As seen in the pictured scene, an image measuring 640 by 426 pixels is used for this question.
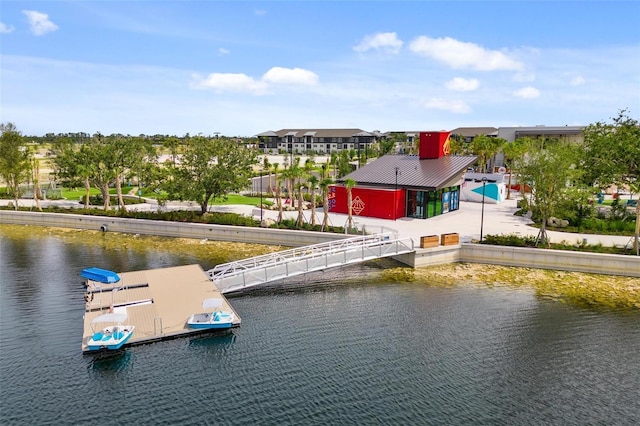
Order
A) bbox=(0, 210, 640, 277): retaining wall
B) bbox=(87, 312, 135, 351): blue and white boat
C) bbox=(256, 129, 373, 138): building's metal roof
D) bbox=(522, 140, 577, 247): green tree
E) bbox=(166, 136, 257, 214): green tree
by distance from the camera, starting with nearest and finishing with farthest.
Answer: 1. bbox=(87, 312, 135, 351): blue and white boat
2. bbox=(0, 210, 640, 277): retaining wall
3. bbox=(522, 140, 577, 247): green tree
4. bbox=(166, 136, 257, 214): green tree
5. bbox=(256, 129, 373, 138): building's metal roof

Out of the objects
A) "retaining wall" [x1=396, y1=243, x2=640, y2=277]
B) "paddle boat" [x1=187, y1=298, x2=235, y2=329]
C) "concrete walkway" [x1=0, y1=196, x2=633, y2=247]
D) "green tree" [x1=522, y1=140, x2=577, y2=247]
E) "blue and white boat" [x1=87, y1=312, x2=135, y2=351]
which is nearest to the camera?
"blue and white boat" [x1=87, y1=312, x2=135, y2=351]

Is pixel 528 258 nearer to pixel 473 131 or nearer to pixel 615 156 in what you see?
pixel 615 156

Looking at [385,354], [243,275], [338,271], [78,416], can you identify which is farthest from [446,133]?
[78,416]

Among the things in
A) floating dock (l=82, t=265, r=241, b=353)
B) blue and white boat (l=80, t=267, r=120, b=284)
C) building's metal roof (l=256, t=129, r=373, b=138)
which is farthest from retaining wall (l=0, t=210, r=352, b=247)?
building's metal roof (l=256, t=129, r=373, b=138)

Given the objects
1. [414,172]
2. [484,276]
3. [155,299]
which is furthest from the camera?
[414,172]

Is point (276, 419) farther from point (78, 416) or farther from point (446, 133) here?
point (446, 133)

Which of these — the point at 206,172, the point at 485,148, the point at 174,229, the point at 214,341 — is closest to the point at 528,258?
the point at 214,341

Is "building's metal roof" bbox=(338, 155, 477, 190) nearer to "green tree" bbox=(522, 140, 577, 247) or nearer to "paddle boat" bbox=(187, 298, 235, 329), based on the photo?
"green tree" bbox=(522, 140, 577, 247)
